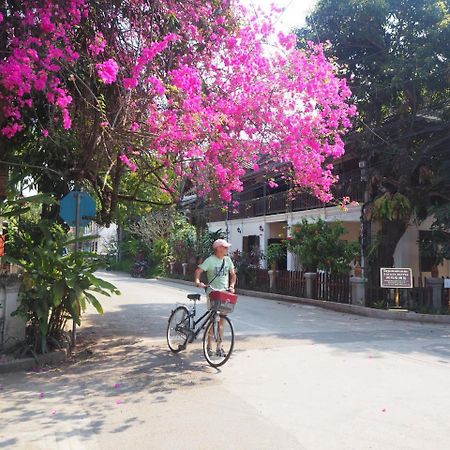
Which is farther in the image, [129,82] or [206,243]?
[206,243]

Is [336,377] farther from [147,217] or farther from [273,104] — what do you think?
[147,217]

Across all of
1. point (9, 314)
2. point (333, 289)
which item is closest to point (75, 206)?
point (9, 314)

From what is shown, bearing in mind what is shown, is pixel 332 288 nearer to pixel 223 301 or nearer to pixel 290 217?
pixel 290 217

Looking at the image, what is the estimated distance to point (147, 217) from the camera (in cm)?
3612

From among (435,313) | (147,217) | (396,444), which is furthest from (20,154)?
(147,217)

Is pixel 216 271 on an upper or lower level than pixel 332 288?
upper

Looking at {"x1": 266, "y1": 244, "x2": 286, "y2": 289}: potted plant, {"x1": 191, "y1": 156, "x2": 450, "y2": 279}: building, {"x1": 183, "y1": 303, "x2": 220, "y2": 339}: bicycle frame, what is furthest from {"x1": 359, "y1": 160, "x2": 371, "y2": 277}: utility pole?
{"x1": 183, "y1": 303, "x2": 220, "y2": 339}: bicycle frame

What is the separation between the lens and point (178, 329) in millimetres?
7816

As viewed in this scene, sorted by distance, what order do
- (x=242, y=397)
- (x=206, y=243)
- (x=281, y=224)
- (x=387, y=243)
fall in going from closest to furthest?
(x=242, y=397), (x=387, y=243), (x=281, y=224), (x=206, y=243)

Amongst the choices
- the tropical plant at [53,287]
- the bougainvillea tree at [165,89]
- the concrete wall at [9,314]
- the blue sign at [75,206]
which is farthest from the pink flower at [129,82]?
the concrete wall at [9,314]

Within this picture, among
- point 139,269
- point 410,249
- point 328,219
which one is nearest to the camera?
point 410,249

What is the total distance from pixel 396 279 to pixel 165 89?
953cm

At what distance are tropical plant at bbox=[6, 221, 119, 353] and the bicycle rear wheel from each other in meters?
1.04

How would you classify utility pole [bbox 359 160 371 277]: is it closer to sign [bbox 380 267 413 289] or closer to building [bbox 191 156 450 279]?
building [bbox 191 156 450 279]
